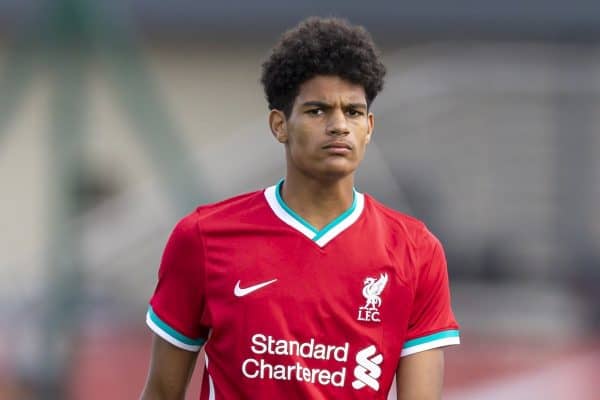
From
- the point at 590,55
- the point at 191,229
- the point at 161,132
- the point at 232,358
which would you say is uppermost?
the point at 590,55

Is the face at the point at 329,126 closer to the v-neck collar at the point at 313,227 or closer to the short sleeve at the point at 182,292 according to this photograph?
the v-neck collar at the point at 313,227

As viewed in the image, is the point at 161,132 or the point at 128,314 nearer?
the point at 161,132

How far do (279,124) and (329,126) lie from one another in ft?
0.67

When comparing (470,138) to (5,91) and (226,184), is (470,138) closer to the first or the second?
(226,184)

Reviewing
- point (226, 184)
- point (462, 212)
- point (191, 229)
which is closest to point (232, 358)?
point (191, 229)

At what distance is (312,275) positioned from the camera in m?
3.69

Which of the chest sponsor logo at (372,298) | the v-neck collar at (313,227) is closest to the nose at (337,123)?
the v-neck collar at (313,227)

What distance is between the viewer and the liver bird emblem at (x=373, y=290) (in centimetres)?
368

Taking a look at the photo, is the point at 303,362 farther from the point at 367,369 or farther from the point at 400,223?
the point at 400,223

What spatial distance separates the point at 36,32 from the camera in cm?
884

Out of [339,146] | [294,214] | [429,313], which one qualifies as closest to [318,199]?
[294,214]

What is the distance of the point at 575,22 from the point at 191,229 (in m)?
11.5

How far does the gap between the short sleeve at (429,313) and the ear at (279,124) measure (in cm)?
49

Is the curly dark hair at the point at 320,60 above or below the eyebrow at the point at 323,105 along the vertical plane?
above
